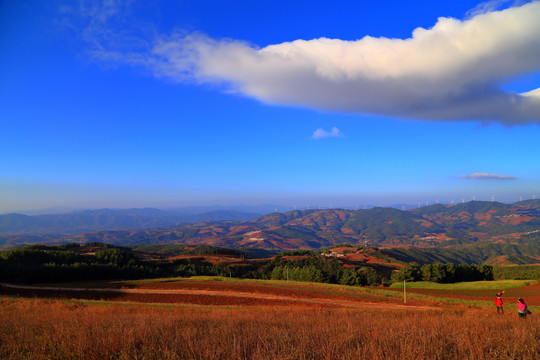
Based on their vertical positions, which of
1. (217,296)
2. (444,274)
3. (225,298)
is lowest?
(444,274)

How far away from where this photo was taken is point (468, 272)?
61344 mm

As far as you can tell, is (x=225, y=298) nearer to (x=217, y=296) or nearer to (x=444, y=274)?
(x=217, y=296)

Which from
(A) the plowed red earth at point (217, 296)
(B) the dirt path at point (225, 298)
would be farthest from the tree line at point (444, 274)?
(B) the dirt path at point (225, 298)

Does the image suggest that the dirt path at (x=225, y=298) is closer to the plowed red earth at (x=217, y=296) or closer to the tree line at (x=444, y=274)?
the plowed red earth at (x=217, y=296)

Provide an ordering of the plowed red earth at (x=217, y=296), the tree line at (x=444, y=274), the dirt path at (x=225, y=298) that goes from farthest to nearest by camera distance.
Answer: the tree line at (x=444, y=274), the plowed red earth at (x=217, y=296), the dirt path at (x=225, y=298)

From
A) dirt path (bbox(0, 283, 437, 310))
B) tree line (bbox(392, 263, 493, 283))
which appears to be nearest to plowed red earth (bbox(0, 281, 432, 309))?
dirt path (bbox(0, 283, 437, 310))

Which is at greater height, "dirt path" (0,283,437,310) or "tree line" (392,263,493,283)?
"dirt path" (0,283,437,310)

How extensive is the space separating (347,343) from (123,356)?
4397 millimetres

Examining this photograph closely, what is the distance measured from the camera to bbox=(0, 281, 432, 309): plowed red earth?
24.3m

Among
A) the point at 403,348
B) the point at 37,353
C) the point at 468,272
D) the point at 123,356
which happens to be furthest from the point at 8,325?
the point at 468,272

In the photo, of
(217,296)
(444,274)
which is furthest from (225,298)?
(444,274)

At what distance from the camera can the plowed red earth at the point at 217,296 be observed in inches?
959

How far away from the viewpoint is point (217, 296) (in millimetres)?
27484

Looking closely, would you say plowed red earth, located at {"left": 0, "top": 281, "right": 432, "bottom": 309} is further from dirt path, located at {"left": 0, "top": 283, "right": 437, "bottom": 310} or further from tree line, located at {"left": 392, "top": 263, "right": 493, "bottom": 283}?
tree line, located at {"left": 392, "top": 263, "right": 493, "bottom": 283}
